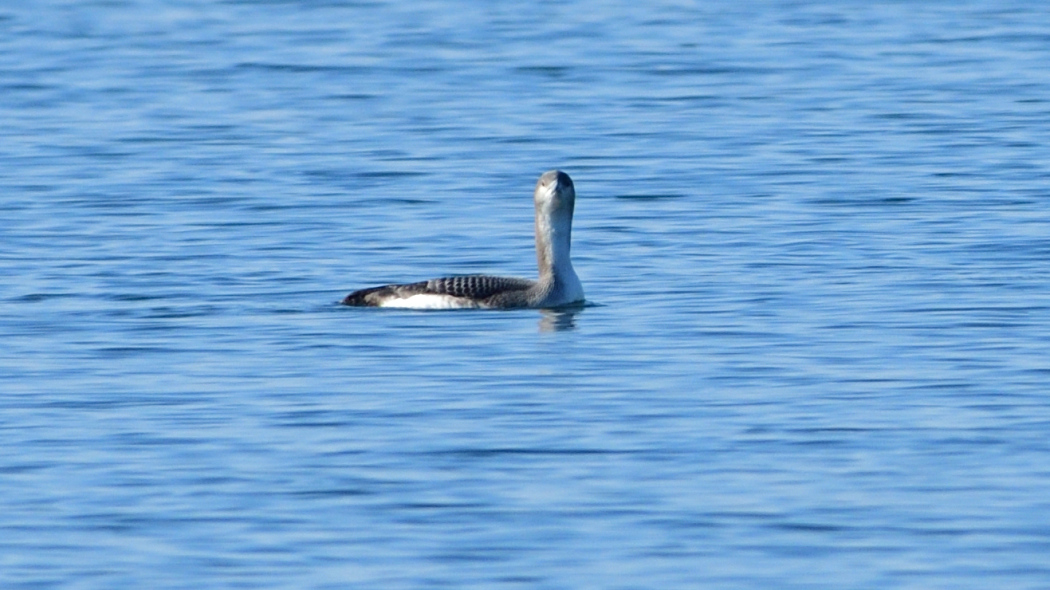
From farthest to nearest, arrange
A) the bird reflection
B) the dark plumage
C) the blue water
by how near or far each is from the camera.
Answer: the dark plumage < the bird reflection < the blue water

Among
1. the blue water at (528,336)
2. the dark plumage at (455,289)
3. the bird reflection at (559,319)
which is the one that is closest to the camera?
the blue water at (528,336)

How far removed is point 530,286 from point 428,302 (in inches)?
33.4

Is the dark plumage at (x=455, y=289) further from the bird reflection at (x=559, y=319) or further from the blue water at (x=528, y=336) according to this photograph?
the bird reflection at (x=559, y=319)

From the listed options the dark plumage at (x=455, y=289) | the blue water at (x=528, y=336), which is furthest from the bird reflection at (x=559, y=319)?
the dark plumage at (x=455, y=289)

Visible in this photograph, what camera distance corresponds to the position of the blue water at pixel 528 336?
10562 mm

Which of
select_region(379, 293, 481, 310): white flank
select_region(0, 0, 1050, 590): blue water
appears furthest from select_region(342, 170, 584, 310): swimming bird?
select_region(0, 0, 1050, 590): blue water

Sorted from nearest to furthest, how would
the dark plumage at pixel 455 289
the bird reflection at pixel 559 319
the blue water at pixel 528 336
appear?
the blue water at pixel 528 336 < the bird reflection at pixel 559 319 < the dark plumage at pixel 455 289

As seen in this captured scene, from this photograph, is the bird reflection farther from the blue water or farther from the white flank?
the white flank

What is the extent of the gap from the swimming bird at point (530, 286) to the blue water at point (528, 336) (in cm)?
22

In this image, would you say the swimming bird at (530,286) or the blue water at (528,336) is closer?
the blue water at (528,336)

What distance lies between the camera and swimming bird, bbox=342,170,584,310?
16750 millimetres

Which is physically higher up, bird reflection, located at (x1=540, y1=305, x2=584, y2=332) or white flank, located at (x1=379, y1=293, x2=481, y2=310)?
white flank, located at (x1=379, y1=293, x2=481, y2=310)

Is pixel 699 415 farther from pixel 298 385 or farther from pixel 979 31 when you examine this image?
pixel 979 31

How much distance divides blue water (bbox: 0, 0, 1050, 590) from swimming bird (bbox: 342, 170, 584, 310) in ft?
0.72
